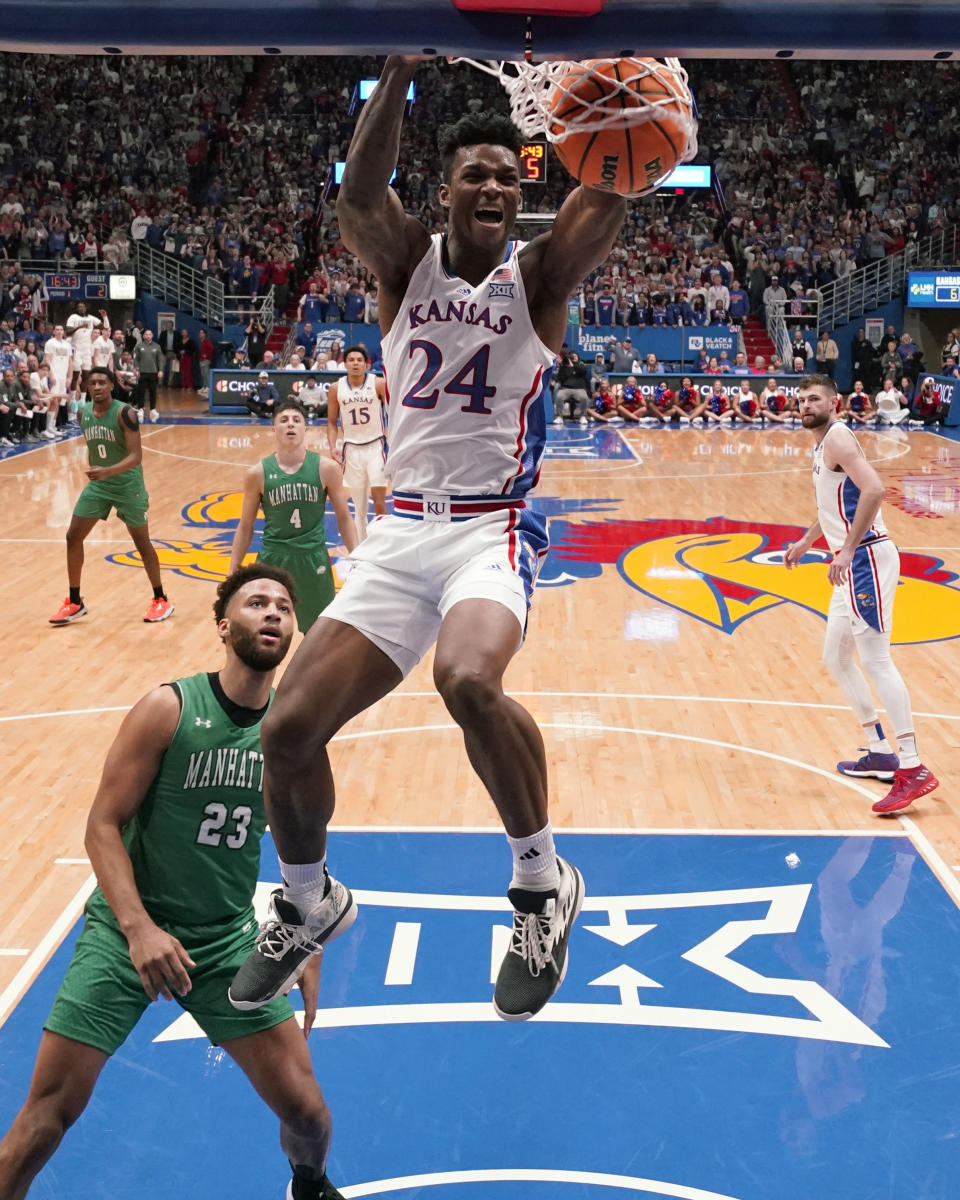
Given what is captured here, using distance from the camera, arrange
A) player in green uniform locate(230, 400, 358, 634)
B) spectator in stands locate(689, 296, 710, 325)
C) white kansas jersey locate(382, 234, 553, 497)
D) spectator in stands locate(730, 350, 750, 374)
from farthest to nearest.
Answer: spectator in stands locate(689, 296, 710, 325), spectator in stands locate(730, 350, 750, 374), player in green uniform locate(230, 400, 358, 634), white kansas jersey locate(382, 234, 553, 497)

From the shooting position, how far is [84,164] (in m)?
34.1

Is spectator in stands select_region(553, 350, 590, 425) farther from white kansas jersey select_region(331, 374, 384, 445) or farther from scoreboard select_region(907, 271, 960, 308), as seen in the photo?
white kansas jersey select_region(331, 374, 384, 445)

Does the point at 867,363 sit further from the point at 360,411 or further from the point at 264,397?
the point at 360,411

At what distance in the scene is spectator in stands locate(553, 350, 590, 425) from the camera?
27.4m

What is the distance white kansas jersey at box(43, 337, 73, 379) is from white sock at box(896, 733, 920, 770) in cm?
1940

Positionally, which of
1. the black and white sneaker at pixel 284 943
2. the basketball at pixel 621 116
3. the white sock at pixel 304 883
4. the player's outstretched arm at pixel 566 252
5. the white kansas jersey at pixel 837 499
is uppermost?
the basketball at pixel 621 116

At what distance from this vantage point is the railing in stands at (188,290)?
31.8 meters

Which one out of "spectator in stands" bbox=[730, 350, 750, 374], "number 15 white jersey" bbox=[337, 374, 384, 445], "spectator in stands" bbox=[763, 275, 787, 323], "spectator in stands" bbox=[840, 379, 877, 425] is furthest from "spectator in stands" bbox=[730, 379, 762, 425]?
"number 15 white jersey" bbox=[337, 374, 384, 445]

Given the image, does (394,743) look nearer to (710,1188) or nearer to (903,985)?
(903,985)

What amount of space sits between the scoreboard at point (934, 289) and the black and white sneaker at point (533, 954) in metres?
30.3

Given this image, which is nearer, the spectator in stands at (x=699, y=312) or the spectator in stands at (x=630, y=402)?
the spectator in stands at (x=630, y=402)

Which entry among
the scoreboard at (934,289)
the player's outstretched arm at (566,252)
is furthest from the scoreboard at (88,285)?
the player's outstretched arm at (566,252)

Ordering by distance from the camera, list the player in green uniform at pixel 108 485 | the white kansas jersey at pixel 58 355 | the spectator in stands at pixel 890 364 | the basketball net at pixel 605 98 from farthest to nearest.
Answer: the spectator in stands at pixel 890 364, the white kansas jersey at pixel 58 355, the player in green uniform at pixel 108 485, the basketball net at pixel 605 98

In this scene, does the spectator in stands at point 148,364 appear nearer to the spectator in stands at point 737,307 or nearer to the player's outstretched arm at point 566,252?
the spectator in stands at point 737,307
